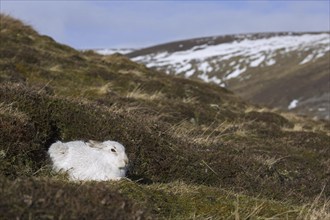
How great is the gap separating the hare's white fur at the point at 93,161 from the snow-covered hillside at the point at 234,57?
97534mm

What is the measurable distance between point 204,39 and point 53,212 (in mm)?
167151

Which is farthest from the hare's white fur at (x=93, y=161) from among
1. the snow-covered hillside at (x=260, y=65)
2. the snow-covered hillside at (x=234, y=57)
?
the snow-covered hillside at (x=234, y=57)

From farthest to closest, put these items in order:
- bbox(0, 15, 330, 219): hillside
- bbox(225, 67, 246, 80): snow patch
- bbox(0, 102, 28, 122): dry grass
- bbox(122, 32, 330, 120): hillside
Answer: bbox(225, 67, 246, 80): snow patch
bbox(122, 32, 330, 120): hillside
bbox(0, 102, 28, 122): dry grass
bbox(0, 15, 330, 219): hillside

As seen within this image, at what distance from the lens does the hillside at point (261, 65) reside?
75.2 m

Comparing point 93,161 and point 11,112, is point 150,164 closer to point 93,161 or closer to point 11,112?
point 93,161

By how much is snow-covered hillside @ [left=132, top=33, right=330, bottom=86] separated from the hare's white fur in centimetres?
9753

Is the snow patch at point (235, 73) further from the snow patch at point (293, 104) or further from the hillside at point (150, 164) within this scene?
the hillside at point (150, 164)

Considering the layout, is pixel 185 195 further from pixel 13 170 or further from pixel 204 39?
pixel 204 39

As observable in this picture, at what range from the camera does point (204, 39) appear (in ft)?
556

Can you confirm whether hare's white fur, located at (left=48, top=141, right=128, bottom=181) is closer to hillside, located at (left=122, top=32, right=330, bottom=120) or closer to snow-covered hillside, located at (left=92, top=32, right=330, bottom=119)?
hillside, located at (left=122, top=32, right=330, bottom=120)

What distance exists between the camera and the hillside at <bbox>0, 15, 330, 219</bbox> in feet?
14.9

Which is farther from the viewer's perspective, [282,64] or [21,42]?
[282,64]

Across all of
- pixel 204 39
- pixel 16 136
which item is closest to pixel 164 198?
pixel 16 136

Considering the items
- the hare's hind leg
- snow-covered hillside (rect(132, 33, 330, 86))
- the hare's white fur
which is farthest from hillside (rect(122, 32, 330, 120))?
the hare's white fur
